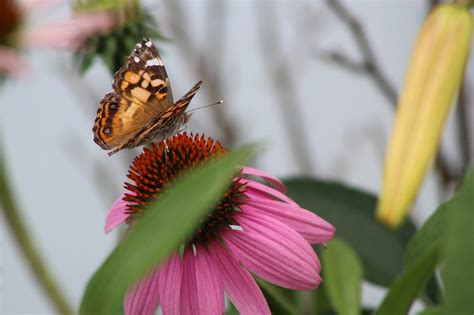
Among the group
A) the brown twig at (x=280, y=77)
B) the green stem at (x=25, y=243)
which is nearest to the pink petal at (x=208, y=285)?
the green stem at (x=25, y=243)

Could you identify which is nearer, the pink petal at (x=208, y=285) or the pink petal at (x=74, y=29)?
the pink petal at (x=208, y=285)

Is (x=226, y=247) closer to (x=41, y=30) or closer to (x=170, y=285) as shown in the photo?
(x=170, y=285)

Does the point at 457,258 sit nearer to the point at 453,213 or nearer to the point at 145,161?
the point at 453,213

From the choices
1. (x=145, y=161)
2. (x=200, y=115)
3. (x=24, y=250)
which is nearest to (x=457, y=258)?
(x=145, y=161)

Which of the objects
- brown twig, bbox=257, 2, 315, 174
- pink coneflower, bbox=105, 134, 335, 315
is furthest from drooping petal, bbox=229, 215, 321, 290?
brown twig, bbox=257, 2, 315, 174

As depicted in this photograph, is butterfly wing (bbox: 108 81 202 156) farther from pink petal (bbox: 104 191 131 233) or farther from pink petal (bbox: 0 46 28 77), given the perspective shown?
pink petal (bbox: 0 46 28 77)

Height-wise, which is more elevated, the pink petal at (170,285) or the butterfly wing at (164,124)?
the butterfly wing at (164,124)

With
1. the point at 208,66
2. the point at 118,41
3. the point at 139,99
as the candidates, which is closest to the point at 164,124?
the point at 139,99

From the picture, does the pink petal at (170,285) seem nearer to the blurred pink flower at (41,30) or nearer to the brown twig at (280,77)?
the blurred pink flower at (41,30)
